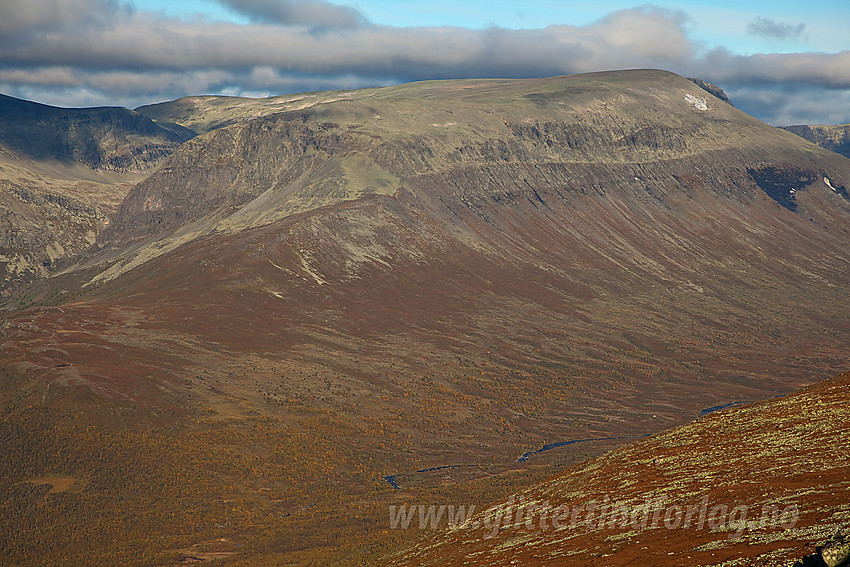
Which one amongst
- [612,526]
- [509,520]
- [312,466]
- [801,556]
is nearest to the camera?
[801,556]

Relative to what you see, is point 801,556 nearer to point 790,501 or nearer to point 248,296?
point 790,501

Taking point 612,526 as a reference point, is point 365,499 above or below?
below

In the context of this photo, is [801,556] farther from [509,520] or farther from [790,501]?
[509,520]

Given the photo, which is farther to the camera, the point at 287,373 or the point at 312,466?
the point at 287,373

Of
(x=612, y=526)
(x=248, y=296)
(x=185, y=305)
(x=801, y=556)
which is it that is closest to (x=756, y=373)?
(x=248, y=296)

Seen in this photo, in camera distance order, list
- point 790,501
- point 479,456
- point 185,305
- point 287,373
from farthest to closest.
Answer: point 185,305, point 287,373, point 479,456, point 790,501

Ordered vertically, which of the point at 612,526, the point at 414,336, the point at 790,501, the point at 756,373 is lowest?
the point at 756,373
